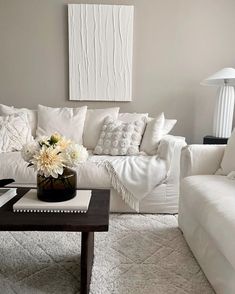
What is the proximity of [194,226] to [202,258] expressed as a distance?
21cm

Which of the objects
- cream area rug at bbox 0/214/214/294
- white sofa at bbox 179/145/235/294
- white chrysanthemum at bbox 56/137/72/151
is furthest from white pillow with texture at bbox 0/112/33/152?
white sofa at bbox 179/145/235/294

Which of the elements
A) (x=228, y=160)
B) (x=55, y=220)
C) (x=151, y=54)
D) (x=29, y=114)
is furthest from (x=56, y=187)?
(x=151, y=54)

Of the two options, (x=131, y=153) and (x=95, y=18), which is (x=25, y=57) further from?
(x=131, y=153)

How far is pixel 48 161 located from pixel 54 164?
0.10 ft

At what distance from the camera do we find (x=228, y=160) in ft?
6.38

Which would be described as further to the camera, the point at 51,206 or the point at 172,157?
the point at 172,157

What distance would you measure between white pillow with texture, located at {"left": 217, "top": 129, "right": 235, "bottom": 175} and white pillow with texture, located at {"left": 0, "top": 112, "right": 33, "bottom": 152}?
1.82 m

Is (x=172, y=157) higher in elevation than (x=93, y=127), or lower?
lower

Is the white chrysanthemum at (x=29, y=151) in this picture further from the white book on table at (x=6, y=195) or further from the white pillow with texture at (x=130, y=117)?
the white pillow with texture at (x=130, y=117)

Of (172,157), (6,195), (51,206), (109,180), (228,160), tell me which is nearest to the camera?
(51,206)

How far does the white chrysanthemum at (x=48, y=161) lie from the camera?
135 cm

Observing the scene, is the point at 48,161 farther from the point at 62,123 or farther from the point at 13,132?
the point at 62,123

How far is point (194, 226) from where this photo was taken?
1.78 m

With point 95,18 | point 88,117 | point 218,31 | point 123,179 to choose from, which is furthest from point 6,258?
point 218,31
